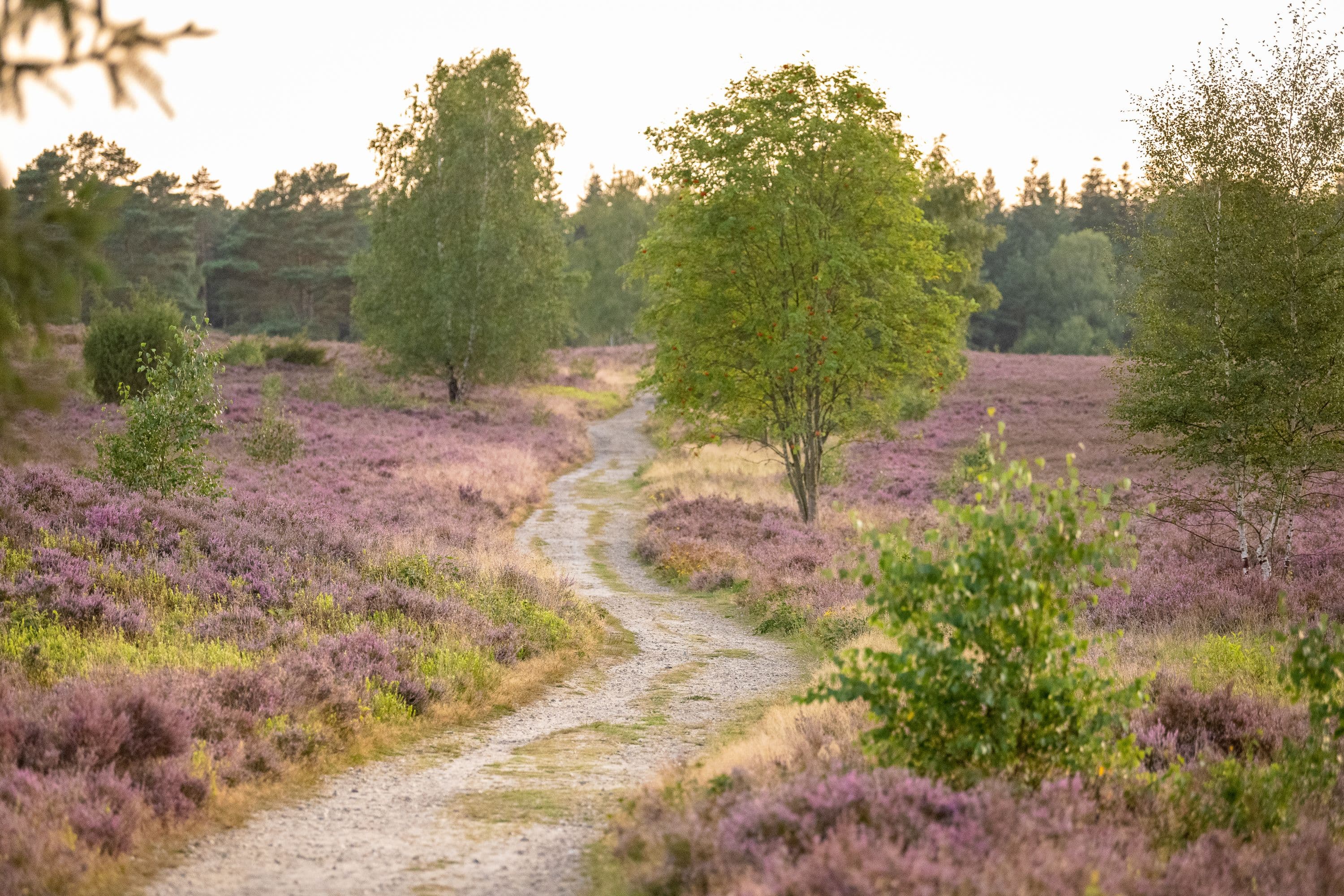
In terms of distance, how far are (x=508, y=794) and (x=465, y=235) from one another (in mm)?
36707

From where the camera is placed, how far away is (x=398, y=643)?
11039 mm

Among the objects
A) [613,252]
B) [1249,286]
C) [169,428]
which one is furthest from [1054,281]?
[169,428]

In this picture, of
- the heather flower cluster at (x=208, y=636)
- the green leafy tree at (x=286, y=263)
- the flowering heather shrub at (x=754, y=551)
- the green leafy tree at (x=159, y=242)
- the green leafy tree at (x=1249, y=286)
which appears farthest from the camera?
the green leafy tree at (x=286, y=263)

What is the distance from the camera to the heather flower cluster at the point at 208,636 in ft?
21.8

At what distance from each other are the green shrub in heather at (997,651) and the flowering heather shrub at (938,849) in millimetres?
355

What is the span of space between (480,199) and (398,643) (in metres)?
33.9

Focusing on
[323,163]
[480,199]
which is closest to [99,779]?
[480,199]

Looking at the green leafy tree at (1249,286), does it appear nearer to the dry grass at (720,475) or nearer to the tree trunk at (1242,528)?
the tree trunk at (1242,528)

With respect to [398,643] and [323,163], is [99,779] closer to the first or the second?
[398,643]

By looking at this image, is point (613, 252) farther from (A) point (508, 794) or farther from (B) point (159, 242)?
(A) point (508, 794)

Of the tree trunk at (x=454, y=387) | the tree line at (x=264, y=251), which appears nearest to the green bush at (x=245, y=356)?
the tree trunk at (x=454, y=387)

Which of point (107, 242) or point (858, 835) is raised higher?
point (107, 242)

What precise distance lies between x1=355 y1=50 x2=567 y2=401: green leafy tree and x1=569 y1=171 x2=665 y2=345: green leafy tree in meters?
41.7

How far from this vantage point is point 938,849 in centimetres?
501
